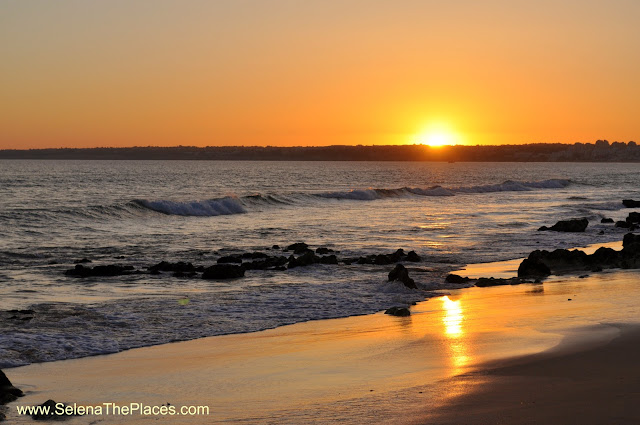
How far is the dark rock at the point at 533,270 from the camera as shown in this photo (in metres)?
17.6

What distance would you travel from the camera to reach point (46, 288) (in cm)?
1609

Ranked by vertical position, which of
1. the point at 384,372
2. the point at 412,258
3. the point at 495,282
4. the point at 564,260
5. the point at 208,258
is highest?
the point at 564,260

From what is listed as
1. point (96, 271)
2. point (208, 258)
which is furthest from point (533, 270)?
point (96, 271)

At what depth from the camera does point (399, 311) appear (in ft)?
43.0

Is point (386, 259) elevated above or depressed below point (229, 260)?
above

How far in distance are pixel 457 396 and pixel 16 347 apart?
631cm

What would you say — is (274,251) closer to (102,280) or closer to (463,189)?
(102,280)

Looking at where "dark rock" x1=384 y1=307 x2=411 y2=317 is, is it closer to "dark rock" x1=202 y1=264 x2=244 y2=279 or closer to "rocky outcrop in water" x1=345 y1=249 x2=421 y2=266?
"dark rock" x1=202 y1=264 x2=244 y2=279

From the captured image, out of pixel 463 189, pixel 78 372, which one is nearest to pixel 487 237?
pixel 78 372

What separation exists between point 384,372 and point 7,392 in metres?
4.15

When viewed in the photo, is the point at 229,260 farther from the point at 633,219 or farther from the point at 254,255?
the point at 633,219

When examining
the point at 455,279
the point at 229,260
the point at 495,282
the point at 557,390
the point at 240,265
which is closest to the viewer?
the point at 557,390

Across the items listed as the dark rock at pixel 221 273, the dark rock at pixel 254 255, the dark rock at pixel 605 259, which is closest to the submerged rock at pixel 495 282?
the dark rock at pixel 605 259

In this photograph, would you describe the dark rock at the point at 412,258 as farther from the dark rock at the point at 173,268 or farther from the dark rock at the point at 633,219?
the dark rock at the point at 633,219
